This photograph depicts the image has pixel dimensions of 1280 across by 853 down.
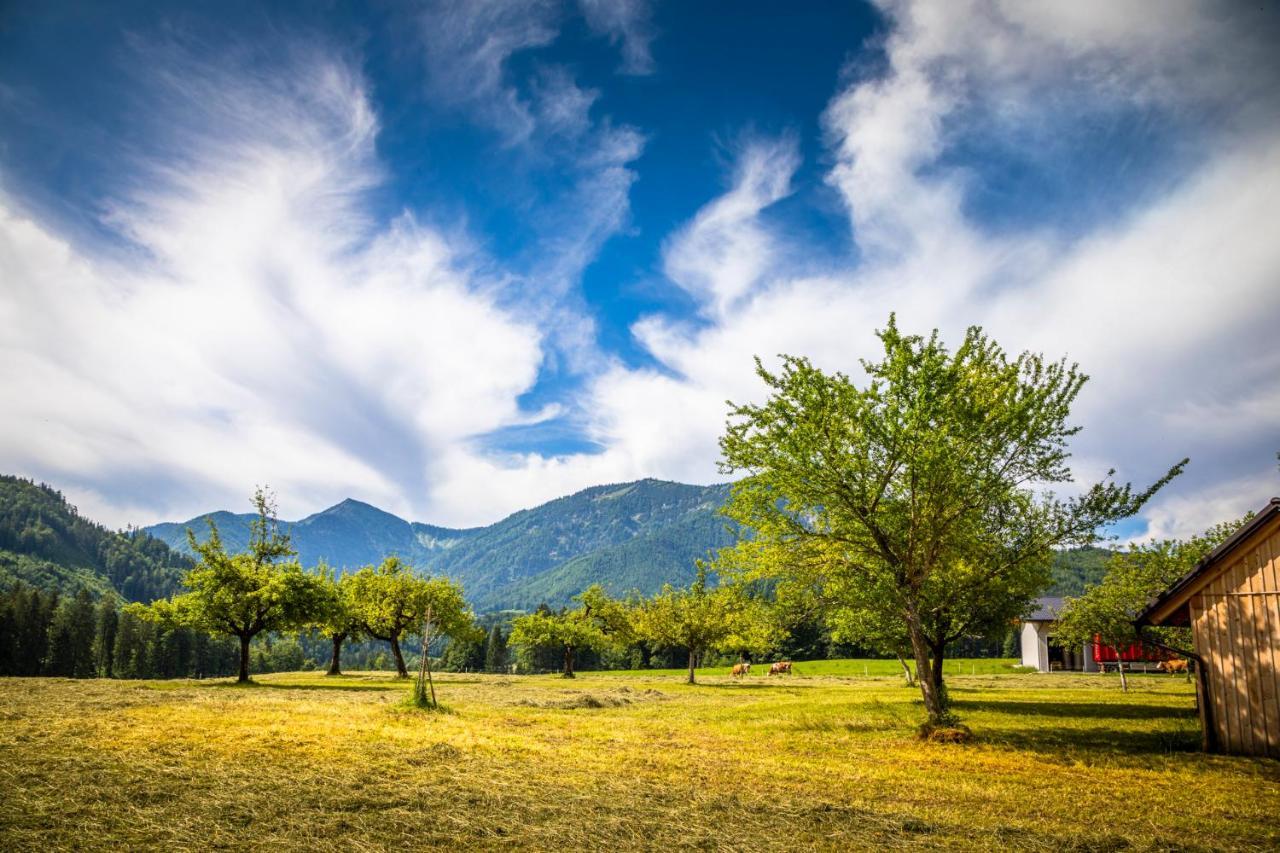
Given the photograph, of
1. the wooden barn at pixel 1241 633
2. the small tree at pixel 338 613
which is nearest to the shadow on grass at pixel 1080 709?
the wooden barn at pixel 1241 633

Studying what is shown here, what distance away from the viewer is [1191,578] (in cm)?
1819

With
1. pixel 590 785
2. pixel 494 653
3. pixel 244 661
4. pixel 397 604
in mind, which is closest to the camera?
pixel 590 785

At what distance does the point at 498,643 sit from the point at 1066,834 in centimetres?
17010

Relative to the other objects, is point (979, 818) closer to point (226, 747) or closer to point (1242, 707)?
point (1242, 707)

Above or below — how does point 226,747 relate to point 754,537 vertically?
below

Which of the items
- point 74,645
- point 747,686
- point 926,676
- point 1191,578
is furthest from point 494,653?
point 1191,578

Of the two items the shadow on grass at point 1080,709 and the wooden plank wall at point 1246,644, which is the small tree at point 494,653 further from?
the wooden plank wall at point 1246,644

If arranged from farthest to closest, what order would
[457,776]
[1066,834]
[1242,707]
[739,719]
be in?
[739,719], [1242,707], [457,776], [1066,834]

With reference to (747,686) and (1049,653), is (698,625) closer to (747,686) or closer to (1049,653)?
(747,686)

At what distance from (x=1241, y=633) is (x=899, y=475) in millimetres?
9498

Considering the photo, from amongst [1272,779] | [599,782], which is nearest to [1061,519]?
[1272,779]

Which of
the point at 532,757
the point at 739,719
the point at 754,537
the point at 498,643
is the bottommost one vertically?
the point at 498,643

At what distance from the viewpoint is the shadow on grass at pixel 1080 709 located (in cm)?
2790

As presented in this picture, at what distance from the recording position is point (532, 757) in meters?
16.4
